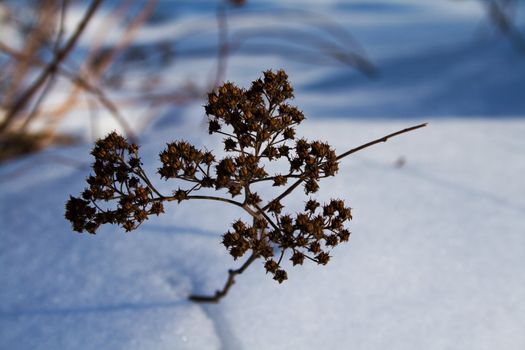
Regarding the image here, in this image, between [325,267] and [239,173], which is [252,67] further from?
[239,173]

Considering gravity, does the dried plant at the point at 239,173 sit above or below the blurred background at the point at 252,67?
below

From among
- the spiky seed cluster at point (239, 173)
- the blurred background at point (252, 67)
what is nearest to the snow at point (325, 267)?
the spiky seed cluster at point (239, 173)

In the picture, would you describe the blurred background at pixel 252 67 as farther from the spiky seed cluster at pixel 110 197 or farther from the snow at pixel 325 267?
the spiky seed cluster at pixel 110 197

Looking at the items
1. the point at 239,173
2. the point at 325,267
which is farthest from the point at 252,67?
Answer: the point at 239,173

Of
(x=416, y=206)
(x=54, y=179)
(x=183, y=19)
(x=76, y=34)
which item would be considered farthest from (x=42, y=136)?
(x=183, y=19)

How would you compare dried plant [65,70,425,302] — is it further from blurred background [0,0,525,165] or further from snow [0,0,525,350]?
blurred background [0,0,525,165]

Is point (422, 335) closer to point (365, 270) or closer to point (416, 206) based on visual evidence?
point (365, 270)

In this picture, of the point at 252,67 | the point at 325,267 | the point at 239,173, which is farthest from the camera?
the point at 252,67

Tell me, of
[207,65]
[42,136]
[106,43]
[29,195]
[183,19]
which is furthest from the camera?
[183,19]
